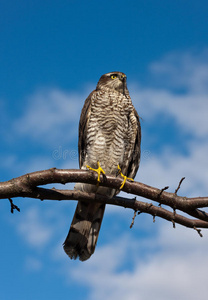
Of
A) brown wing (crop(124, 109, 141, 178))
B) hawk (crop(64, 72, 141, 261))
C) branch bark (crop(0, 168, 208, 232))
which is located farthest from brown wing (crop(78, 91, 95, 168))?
branch bark (crop(0, 168, 208, 232))

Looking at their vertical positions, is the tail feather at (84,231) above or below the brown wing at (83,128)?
below

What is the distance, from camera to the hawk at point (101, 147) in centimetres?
473

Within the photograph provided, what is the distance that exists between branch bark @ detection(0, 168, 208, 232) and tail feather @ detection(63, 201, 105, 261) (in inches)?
30.5

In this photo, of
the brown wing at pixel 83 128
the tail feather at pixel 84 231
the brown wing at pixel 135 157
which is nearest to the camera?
the tail feather at pixel 84 231

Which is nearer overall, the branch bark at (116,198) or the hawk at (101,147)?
the branch bark at (116,198)

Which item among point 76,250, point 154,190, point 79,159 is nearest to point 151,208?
point 154,190

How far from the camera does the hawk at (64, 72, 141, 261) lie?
473 cm

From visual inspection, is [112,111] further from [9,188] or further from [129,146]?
[9,188]

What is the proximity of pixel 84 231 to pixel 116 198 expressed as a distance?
37.3 inches

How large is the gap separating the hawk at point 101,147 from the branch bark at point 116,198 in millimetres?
806

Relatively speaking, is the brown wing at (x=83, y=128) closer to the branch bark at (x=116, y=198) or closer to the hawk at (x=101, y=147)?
the hawk at (x=101, y=147)

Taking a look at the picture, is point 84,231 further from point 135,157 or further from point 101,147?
point 135,157

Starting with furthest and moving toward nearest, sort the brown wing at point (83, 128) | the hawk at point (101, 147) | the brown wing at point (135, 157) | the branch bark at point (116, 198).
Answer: the brown wing at point (135, 157)
the brown wing at point (83, 128)
the hawk at point (101, 147)
the branch bark at point (116, 198)

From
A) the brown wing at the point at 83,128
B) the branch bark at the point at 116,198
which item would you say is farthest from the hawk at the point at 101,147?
the branch bark at the point at 116,198
